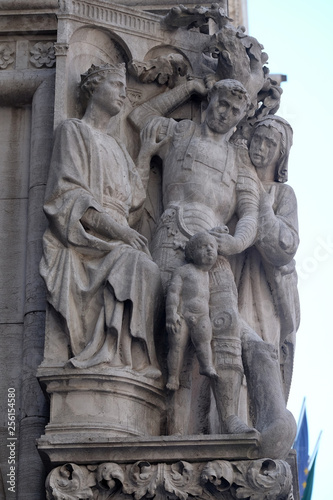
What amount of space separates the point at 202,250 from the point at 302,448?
54.7 ft

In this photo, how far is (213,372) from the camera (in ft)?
37.8

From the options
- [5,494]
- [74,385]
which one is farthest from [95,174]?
[5,494]

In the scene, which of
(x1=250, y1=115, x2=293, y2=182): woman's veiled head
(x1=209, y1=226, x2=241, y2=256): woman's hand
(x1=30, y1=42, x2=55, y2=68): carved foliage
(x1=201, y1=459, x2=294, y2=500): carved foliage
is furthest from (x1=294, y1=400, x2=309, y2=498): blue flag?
(x1=201, y1=459, x2=294, y2=500): carved foliage

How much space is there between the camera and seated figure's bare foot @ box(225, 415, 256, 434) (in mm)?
11141

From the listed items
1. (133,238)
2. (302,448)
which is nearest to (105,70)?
(133,238)

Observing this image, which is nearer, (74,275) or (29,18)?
(74,275)

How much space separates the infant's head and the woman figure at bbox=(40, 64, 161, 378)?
335 millimetres

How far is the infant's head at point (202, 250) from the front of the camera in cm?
1185

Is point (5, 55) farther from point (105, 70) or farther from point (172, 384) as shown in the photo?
point (172, 384)

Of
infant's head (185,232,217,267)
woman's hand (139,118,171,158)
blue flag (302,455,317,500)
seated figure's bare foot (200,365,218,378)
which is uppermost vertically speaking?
woman's hand (139,118,171,158)

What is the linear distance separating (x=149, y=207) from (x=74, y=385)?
2162mm

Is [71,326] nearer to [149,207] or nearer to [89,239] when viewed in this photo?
[89,239]

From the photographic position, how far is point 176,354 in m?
11.6

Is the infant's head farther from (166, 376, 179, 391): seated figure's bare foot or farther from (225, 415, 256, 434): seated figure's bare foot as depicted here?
(225, 415, 256, 434): seated figure's bare foot
